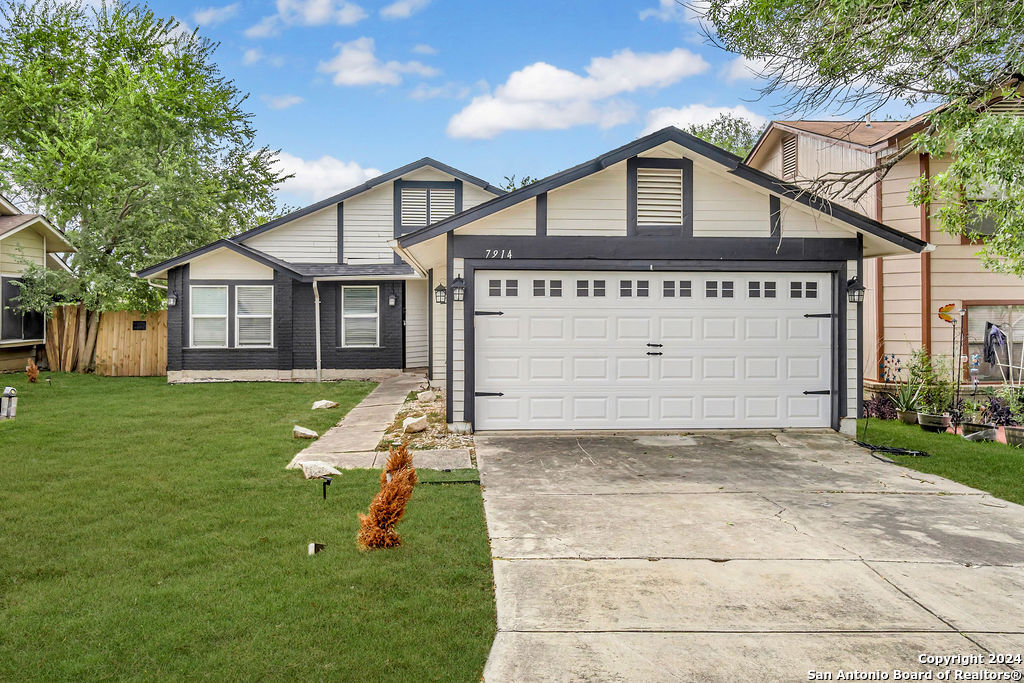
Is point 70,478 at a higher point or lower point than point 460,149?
lower

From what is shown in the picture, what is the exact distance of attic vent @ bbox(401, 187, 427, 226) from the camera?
16.9 m

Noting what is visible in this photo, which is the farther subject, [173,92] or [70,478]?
[173,92]

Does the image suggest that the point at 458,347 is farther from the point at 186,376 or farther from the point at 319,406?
the point at 186,376

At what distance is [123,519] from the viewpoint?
16.3 feet

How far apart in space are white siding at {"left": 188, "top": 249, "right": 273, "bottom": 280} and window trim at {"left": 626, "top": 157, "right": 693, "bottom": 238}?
33.1 feet

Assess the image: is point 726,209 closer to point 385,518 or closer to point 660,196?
point 660,196

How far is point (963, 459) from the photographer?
756cm

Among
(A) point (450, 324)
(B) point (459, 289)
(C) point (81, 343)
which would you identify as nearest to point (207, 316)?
(C) point (81, 343)

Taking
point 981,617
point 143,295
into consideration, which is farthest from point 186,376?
point 981,617

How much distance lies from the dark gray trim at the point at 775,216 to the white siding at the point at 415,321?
945cm

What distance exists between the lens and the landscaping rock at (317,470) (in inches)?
241

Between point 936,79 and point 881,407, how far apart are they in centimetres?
539

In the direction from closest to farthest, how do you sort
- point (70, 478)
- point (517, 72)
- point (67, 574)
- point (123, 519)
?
1. point (67, 574)
2. point (123, 519)
3. point (70, 478)
4. point (517, 72)

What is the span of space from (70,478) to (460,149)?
236 ft
